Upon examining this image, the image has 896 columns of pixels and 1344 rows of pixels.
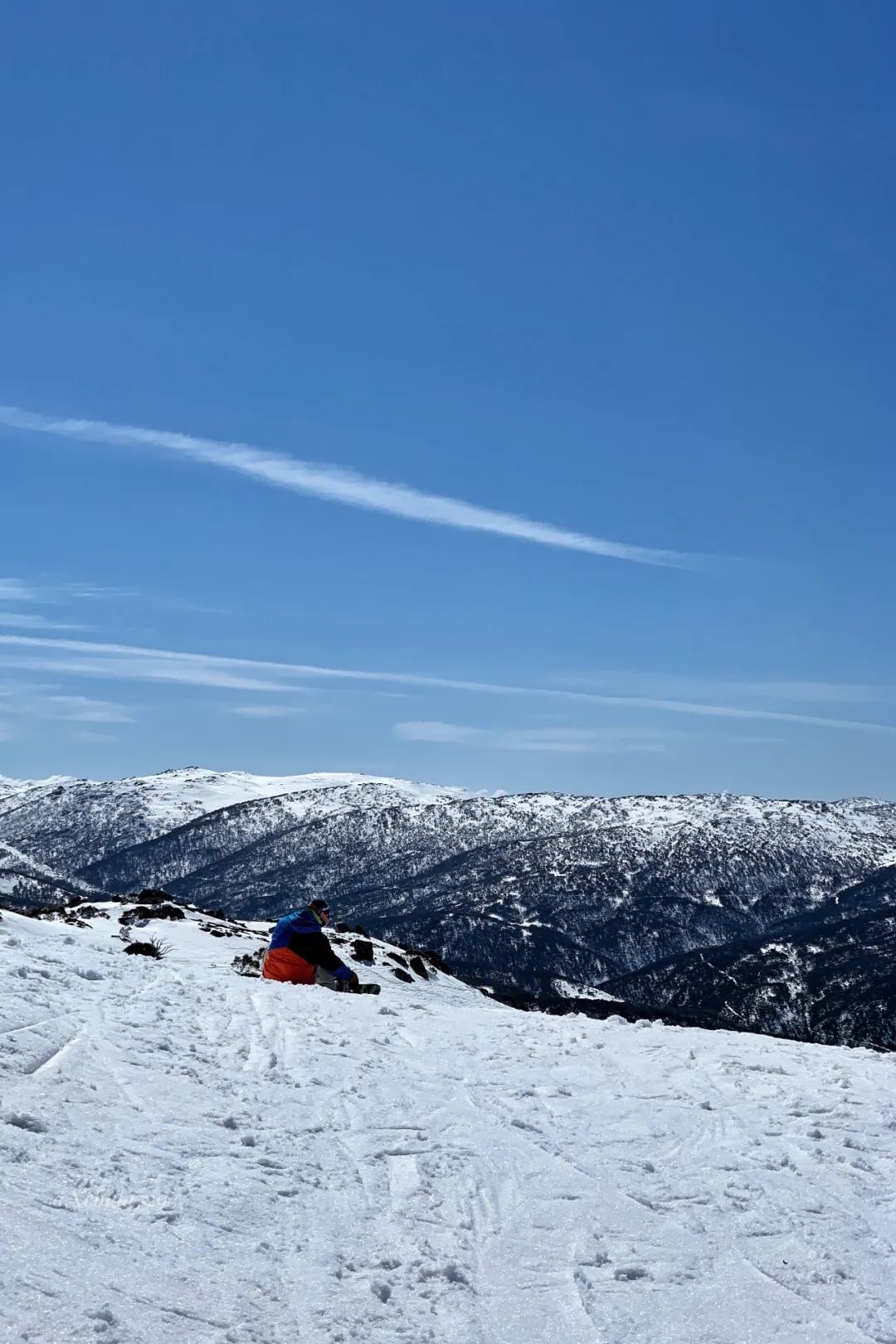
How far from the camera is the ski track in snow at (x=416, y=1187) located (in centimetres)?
694

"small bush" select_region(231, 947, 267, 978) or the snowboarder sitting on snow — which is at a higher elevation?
the snowboarder sitting on snow

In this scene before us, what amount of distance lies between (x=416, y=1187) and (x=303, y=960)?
12.7 meters

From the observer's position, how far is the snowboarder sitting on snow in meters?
21.6

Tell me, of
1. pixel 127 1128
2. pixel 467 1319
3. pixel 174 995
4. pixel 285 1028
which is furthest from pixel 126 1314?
pixel 174 995

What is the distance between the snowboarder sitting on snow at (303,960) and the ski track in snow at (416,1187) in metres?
5.78

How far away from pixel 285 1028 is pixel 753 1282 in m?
9.08

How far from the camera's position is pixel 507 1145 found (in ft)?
35.4

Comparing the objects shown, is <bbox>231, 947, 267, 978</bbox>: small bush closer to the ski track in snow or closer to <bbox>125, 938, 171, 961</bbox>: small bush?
<bbox>125, 938, 171, 961</bbox>: small bush

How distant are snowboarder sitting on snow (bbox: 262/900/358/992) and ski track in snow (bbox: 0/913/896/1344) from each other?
578 centimetres

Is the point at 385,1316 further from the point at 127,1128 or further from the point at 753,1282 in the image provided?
the point at 127,1128

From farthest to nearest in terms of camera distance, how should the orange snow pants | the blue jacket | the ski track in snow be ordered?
the blue jacket, the orange snow pants, the ski track in snow

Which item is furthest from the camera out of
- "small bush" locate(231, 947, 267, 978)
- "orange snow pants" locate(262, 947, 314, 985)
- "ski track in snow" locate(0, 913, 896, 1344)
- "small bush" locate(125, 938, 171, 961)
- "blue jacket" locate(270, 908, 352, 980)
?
"small bush" locate(125, 938, 171, 961)

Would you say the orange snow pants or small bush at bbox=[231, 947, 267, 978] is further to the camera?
small bush at bbox=[231, 947, 267, 978]

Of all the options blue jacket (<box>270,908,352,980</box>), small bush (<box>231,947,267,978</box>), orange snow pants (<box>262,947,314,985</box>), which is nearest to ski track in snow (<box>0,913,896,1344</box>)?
orange snow pants (<box>262,947,314,985</box>)
